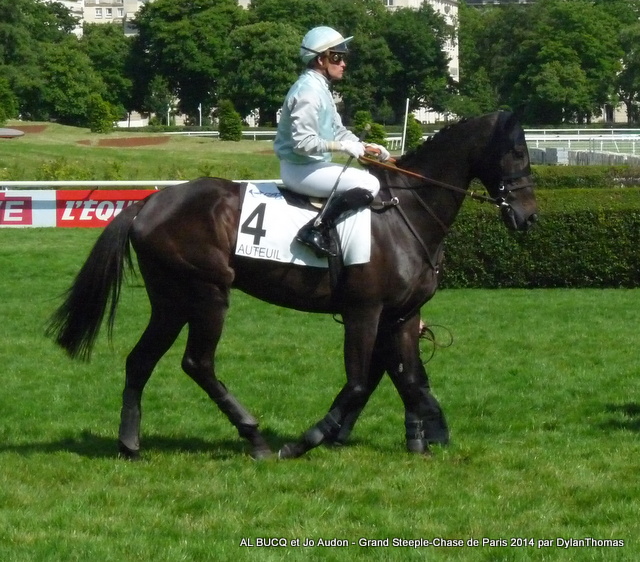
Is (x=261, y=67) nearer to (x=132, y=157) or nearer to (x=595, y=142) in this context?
(x=595, y=142)

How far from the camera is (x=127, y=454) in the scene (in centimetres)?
645

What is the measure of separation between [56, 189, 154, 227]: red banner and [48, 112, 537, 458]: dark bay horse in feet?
44.3

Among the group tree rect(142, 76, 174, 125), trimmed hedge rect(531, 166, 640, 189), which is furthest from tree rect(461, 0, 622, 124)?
trimmed hedge rect(531, 166, 640, 189)

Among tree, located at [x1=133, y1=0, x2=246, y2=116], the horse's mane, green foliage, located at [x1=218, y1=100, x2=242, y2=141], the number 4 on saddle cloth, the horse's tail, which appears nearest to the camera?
the number 4 on saddle cloth

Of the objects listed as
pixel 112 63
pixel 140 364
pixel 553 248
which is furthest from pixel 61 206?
pixel 112 63

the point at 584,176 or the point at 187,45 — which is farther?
the point at 187,45

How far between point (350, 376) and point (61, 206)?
14.5 meters

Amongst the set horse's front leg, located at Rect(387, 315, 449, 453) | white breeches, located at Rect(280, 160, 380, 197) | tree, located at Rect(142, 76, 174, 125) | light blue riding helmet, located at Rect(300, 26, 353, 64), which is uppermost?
tree, located at Rect(142, 76, 174, 125)

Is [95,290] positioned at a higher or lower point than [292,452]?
higher

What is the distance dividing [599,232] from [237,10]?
230 feet

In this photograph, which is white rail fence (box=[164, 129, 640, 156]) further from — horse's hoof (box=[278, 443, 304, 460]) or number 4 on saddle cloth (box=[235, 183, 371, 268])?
horse's hoof (box=[278, 443, 304, 460])

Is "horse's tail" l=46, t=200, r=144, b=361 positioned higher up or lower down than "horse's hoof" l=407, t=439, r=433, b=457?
higher up

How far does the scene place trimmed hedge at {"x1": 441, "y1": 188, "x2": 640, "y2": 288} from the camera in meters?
14.9

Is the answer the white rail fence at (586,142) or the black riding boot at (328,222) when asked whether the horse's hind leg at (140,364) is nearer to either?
the black riding boot at (328,222)
